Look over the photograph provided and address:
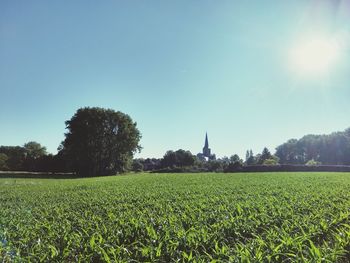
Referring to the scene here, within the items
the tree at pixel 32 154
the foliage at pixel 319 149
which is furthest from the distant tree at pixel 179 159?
the foliage at pixel 319 149

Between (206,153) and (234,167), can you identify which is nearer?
(234,167)

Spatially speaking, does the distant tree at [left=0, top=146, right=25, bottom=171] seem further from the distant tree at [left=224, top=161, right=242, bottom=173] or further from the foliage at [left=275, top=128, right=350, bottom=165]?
the foliage at [left=275, top=128, right=350, bottom=165]

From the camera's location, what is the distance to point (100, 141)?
6247cm

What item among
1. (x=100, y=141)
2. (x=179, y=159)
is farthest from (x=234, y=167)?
(x=179, y=159)

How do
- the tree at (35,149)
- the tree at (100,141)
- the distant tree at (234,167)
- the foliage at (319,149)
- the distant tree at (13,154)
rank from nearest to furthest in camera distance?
1. the tree at (100,141)
2. the distant tree at (234,167)
3. the distant tree at (13,154)
4. the foliage at (319,149)
5. the tree at (35,149)

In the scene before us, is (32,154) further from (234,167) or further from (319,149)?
(319,149)

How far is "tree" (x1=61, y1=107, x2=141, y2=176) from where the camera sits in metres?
59.8

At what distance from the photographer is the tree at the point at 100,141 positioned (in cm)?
5975

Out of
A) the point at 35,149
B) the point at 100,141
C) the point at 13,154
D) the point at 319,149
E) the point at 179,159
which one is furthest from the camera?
the point at 179,159

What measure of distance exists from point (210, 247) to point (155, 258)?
1.20 meters

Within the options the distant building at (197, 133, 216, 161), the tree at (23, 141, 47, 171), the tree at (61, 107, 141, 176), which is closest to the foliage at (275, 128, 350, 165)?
the distant building at (197, 133, 216, 161)

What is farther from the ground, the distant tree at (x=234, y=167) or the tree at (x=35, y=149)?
the tree at (x=35, y=149)

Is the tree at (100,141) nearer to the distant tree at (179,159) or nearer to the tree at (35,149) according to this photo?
the distant tree at (179,159)

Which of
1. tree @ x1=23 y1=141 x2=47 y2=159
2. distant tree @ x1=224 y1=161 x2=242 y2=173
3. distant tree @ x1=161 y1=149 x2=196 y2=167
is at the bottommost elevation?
distant tree @ x1=224 y1=161 x2=242 y2=173
